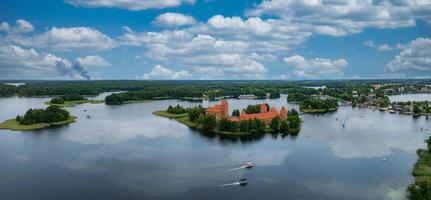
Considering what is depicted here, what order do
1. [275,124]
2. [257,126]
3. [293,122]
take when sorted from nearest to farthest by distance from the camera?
[257,126], [275,124], [293,122]

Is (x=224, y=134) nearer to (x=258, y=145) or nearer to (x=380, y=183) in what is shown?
(x=258, y=145)

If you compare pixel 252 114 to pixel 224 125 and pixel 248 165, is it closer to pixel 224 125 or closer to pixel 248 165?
pixel 224 125

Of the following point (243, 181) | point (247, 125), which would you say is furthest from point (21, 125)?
point (243, 181)

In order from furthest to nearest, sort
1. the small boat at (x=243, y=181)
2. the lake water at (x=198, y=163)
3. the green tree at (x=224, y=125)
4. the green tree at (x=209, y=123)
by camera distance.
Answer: the green tree at (x=209, y=123), the green tree at (x=224, y=125), the small boat at (x=243, y=181), the lake water at (x=198, y=163)

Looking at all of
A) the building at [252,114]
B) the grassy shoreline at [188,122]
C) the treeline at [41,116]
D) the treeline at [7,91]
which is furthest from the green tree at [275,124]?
the treeline at [7,91]

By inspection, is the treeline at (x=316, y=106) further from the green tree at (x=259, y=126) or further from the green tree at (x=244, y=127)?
the green tree at (x=244, y=127)

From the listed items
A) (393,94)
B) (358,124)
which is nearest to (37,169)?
(358,124)

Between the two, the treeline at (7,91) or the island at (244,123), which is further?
the treeline at (7,91)
